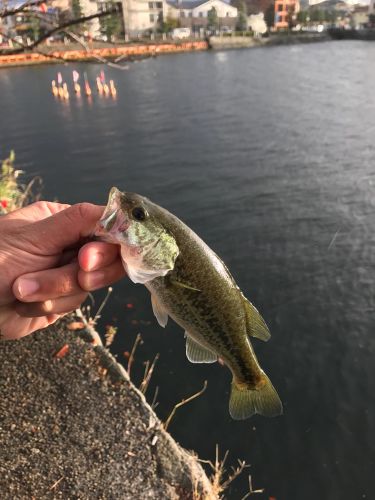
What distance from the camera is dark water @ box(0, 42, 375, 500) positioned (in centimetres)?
871

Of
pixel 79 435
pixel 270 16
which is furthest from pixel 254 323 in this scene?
pixel 270 16

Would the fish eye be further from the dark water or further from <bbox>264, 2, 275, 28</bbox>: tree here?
<bbox>264, 2, 275, 28</bbox>: tree

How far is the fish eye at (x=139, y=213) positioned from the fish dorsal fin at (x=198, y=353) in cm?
99

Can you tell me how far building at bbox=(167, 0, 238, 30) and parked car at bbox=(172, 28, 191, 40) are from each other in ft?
23.9

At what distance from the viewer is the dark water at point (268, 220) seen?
871 cm

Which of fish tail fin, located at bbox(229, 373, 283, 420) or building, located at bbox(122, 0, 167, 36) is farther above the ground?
building, located at bbox(122, 0, 167, 36)

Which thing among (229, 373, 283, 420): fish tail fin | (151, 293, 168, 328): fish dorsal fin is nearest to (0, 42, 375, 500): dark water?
(229, 373, 283, 420): fish tail fin

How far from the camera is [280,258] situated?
14.7 m

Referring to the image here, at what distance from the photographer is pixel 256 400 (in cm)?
311

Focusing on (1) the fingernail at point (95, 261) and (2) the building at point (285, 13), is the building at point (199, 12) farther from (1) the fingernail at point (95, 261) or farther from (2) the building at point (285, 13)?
(1) the fingernail at point (95, 261)

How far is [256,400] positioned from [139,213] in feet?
5.44

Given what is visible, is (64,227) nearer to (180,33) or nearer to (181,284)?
(181,284)

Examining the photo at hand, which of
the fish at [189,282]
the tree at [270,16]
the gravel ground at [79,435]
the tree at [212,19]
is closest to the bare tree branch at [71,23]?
the fish at [189,282]

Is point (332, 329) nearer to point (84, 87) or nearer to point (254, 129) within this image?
point (254, 129)
